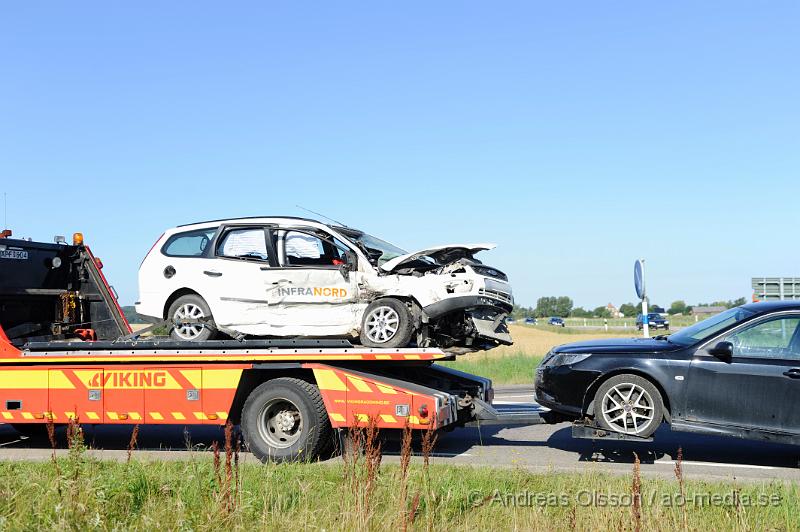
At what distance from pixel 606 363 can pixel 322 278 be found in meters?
3.40

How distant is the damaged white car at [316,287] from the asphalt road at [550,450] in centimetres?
132

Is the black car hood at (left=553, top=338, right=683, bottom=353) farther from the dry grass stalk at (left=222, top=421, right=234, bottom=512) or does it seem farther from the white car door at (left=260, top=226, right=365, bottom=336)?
the dry grass stalk at (left=222, top=421, right=234, bottom=512)

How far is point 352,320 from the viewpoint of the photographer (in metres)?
9.30

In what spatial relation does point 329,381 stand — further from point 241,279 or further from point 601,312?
point 601,312

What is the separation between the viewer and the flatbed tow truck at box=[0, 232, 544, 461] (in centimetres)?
841

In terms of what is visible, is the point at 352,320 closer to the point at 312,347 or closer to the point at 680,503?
the point at 312,347

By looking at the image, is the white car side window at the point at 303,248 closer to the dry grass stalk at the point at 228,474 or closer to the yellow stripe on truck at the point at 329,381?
the yellow stripe on truck at the point at 329,381

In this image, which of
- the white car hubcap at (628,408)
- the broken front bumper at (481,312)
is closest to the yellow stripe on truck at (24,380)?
the broken front bumper at (481,312)

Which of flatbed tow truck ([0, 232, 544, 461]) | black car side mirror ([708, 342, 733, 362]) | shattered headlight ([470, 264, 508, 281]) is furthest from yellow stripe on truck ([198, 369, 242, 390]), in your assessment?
black car side mirror ([708, 342, 733, 362])

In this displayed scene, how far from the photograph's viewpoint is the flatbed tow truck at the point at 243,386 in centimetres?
841

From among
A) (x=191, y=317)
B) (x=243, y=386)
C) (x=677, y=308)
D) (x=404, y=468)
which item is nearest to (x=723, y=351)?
(x=404, y=468)

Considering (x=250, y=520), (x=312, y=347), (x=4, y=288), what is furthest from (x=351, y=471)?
(x=4, y=288)

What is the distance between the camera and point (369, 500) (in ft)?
16.8

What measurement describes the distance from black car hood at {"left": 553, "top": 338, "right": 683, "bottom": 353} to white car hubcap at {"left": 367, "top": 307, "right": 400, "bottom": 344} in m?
1.87
